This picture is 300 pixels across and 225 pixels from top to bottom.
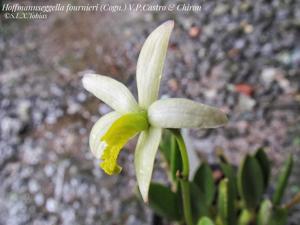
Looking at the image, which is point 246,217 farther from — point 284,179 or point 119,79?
point 119,79

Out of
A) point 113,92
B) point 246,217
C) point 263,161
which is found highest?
point 113,92

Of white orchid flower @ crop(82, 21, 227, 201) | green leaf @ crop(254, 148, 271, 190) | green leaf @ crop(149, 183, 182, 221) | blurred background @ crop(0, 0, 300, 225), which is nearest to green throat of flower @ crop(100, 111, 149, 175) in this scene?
white orchid flower @ crop(82, 21, 227, 201)

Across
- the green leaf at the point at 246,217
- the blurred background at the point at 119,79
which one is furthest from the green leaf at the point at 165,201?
the blurred background at the point at 119,79

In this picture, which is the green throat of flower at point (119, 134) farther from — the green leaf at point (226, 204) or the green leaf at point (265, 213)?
the green leaf at point (265, 213)

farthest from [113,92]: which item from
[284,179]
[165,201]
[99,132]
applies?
[284,179]

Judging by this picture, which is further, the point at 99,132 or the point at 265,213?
the point at 265,213

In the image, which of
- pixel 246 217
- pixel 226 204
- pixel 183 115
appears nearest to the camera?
pixel 183 115

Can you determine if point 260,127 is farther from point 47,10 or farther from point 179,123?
point 47,10

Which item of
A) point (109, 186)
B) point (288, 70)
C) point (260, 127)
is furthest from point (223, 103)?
point (109, 186)

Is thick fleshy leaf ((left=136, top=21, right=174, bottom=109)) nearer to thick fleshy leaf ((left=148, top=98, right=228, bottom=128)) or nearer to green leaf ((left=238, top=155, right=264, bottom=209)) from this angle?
thick fleshy leaf ((left=148, top=98, right=228, bottom=128))
